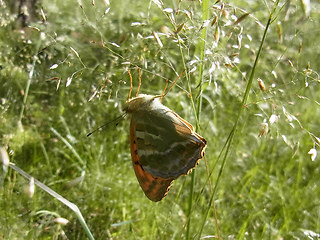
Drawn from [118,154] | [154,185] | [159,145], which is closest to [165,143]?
[159,145]

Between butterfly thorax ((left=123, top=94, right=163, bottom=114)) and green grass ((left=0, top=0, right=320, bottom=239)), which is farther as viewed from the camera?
green grass ((left=0, top=0, right=320, bottom=239))

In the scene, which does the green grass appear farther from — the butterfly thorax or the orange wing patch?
the orange wing patch

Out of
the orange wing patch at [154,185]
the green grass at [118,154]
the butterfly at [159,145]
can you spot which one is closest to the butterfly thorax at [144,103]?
the butterfly at [159,145]

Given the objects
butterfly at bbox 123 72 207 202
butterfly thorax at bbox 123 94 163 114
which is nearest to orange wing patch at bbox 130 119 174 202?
butterfly at bbox 123 72 207 202

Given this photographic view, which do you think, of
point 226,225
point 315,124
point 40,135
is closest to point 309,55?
point 315,124

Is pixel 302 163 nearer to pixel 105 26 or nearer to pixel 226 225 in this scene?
pixel 226 225

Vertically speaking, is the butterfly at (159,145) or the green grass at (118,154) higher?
the butterfly at (159,145)

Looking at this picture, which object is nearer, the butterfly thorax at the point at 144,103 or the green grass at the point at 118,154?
the butterfly thorax at the point at 144,103

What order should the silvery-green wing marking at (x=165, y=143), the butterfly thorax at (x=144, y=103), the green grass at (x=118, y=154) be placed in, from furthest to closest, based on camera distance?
the green grass at (x=118, y=154) → the butterfly thorax at (x=144, y=103) → the silvery-green wing marking at (x=165, y=143)

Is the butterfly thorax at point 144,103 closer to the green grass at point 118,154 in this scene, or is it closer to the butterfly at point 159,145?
the butterfly at point 159,145
